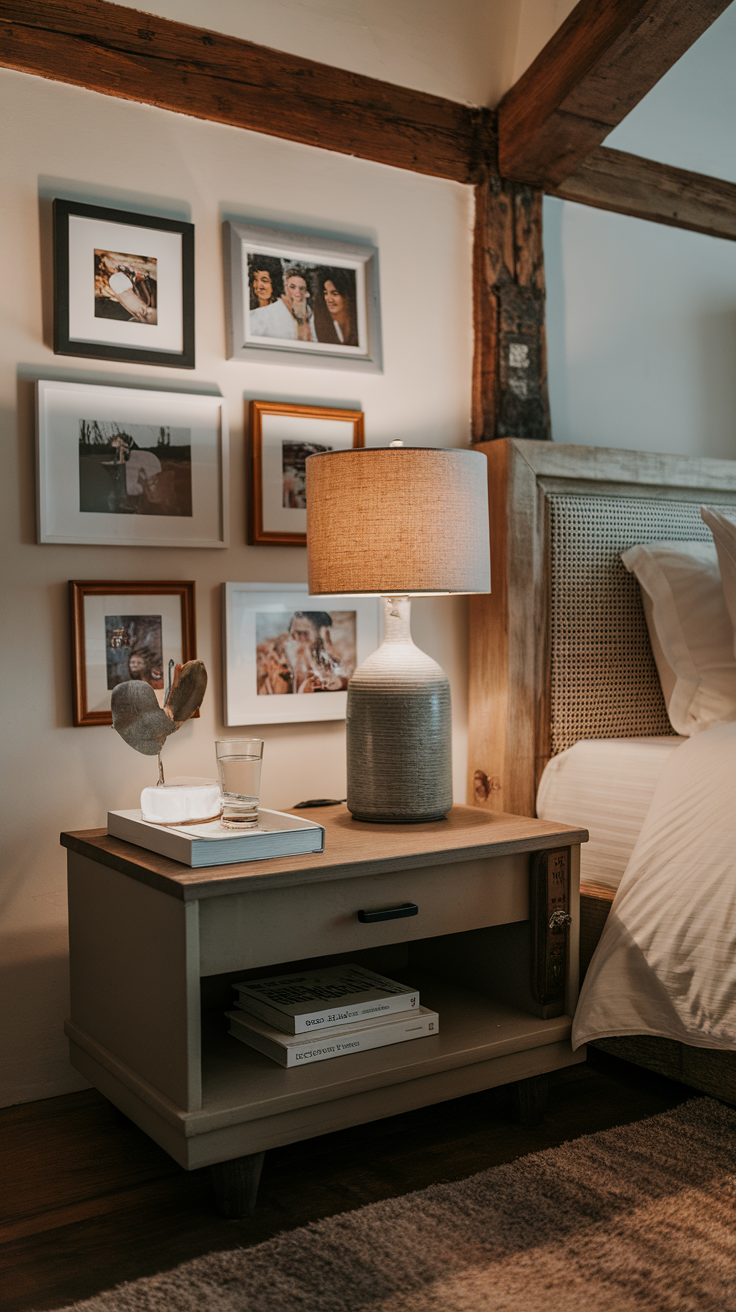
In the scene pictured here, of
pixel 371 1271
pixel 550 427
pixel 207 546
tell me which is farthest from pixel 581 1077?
pixel 550 427

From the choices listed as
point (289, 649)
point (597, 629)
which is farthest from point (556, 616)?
point (289, 649)

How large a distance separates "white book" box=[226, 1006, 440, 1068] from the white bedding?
553mm

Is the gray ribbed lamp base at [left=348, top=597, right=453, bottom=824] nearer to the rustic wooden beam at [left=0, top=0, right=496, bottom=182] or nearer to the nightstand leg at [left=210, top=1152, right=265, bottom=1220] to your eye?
the nightstand leg at [left=210, top=1152, right=265, bottom=1220]

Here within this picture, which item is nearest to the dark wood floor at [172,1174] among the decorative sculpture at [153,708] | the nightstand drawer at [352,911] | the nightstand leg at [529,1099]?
the nightstand leg at [529,1099]

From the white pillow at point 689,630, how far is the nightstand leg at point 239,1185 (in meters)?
1.28

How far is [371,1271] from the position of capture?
1.31 metres

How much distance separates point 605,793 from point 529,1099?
0.63m

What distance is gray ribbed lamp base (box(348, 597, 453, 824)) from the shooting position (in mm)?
1823

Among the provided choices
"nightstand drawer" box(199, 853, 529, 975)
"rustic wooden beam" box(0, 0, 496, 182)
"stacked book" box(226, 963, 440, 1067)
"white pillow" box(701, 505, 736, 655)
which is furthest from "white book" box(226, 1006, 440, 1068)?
"rustic wooden beam" box(0, 0, 496, 182)

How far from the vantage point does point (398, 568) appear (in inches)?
69.3

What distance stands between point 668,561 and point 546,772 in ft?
1.82

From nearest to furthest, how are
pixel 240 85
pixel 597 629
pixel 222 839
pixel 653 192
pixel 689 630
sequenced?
pixel 222 839
pixel 240 85
pixel 689 630
pixel 597 629
pixel 653 192

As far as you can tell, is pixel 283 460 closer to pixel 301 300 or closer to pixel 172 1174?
pixel 301 300

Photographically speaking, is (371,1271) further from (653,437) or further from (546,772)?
(653,437)
